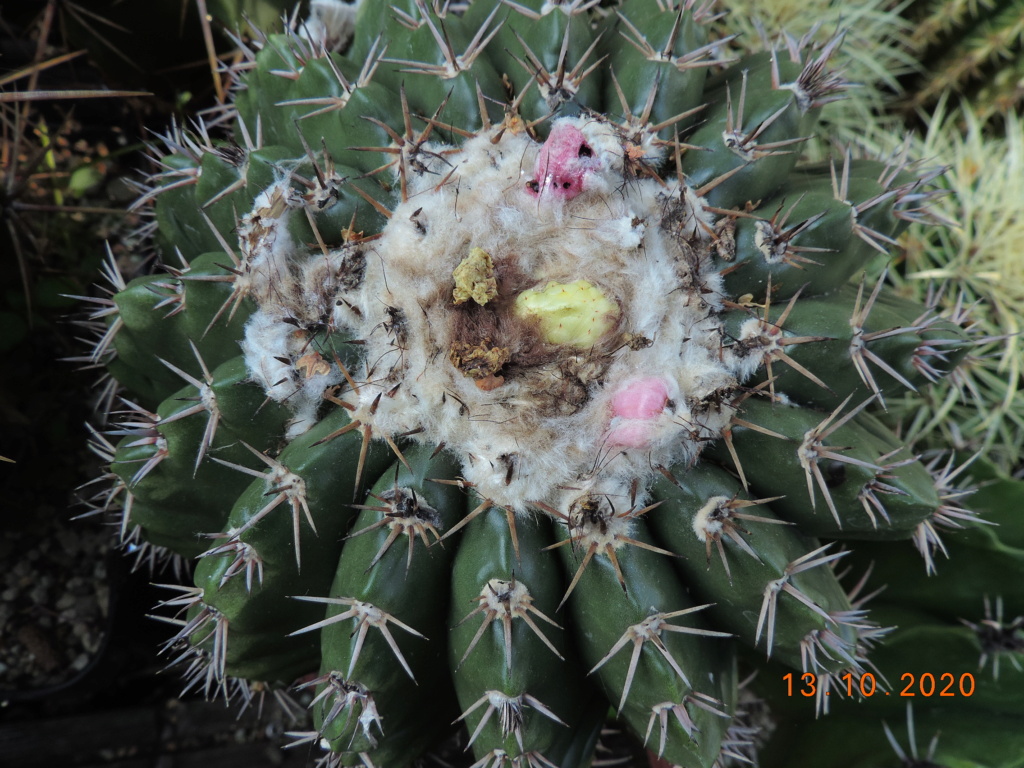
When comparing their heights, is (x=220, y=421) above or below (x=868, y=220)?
below

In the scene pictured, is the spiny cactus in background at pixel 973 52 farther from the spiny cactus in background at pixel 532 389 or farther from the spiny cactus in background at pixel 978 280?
the spiny cactus in background at pixel 532 389

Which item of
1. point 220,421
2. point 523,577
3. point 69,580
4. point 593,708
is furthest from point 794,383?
point 69,580

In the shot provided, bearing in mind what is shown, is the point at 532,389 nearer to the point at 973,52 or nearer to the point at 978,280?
the point at 978,280

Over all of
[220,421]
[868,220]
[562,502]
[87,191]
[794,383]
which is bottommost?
[87,191]

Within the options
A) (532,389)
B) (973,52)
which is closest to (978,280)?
(973,52)

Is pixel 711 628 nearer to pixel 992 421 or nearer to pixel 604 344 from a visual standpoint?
pixel 604 344

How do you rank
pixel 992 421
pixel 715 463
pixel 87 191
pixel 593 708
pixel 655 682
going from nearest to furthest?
pixel 655 682 → pixel 715 463 → pixel 593 708 → pixel 992 421 → pixel 87 191
